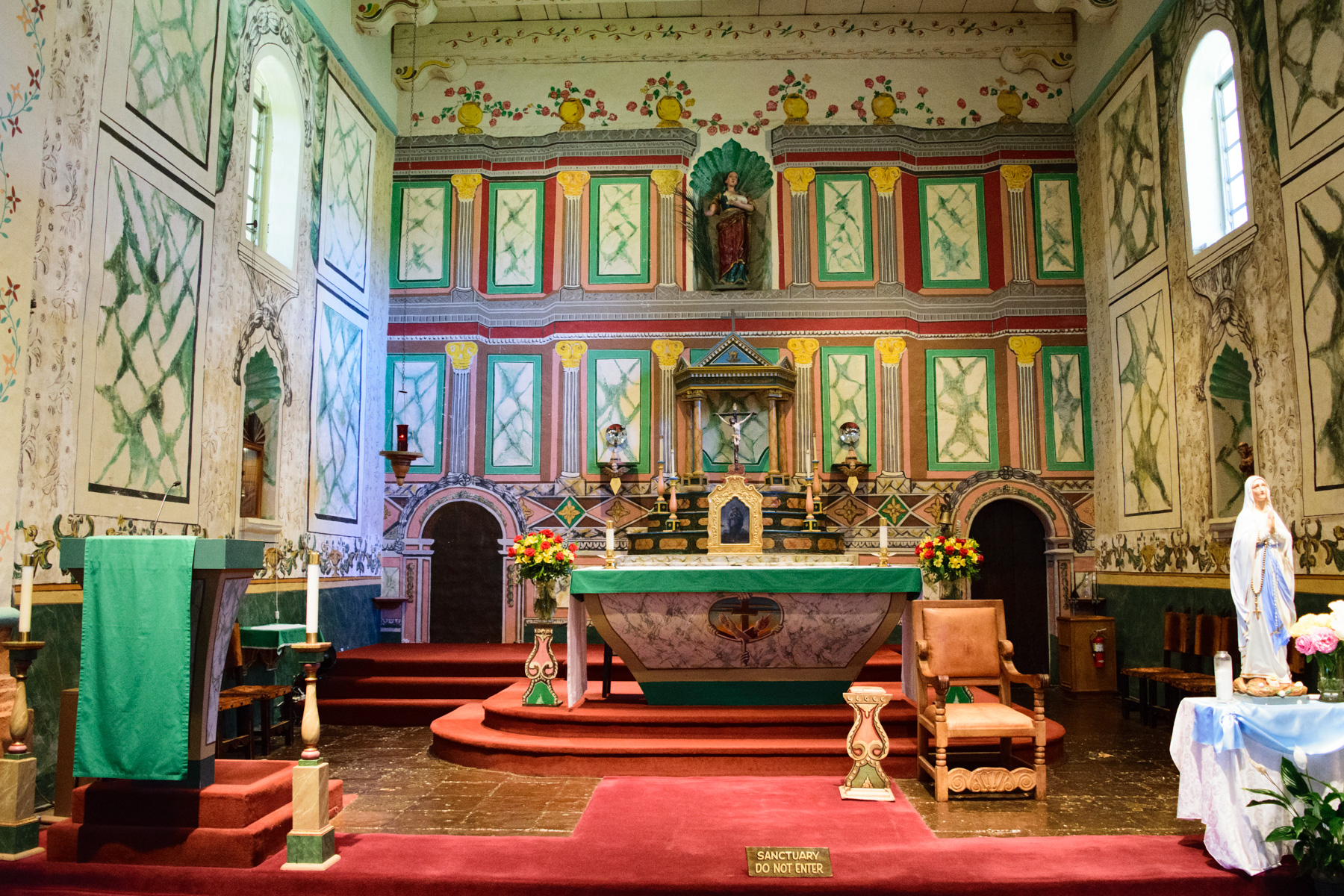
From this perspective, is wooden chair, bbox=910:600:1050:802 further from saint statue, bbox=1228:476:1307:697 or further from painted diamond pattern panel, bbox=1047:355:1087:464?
painted diamond pattern panel, bbox=1047:355:1087:464

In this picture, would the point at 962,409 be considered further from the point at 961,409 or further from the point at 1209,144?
the point at 1209,144

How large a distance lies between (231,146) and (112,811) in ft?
19.4

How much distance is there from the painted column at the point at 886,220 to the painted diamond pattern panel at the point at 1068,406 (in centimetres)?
230

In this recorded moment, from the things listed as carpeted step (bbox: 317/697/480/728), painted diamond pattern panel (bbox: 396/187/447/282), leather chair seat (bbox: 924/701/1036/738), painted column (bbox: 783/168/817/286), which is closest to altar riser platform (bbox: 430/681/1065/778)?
leather chair seat (bbox: 924/701/1036/738)

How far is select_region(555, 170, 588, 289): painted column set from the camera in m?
12.0

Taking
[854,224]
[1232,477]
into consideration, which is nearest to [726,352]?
[854,224]

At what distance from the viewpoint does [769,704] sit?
712 cm

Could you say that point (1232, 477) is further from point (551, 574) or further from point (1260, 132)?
point (551, 574)

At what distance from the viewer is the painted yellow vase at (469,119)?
12.3 m

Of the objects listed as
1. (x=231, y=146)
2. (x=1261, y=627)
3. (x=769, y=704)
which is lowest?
(x=769, y=704)

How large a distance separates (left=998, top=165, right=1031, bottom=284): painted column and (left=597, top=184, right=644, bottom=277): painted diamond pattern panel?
470 cm

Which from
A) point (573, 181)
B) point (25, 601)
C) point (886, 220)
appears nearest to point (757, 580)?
point (25, 601)

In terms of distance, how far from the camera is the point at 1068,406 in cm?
1144

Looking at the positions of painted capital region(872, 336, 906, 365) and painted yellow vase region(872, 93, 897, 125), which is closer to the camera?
painted capital region(872, 336, 906, 365)
